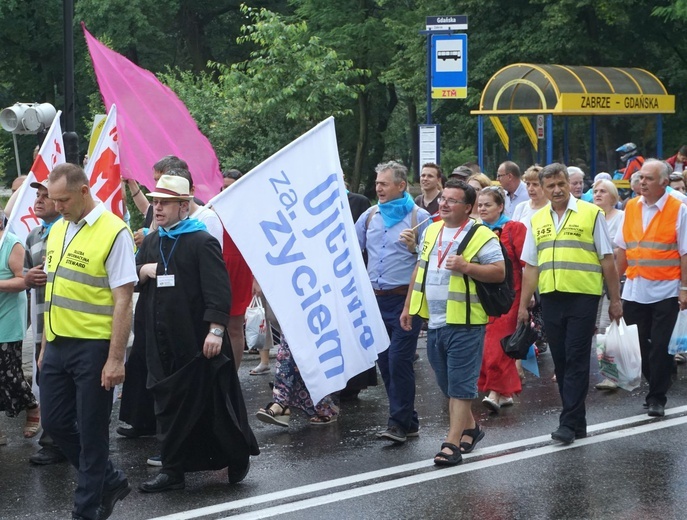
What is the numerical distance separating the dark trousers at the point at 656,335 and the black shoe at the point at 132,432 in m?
3.65

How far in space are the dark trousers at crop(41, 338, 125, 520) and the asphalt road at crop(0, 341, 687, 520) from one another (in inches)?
15.3

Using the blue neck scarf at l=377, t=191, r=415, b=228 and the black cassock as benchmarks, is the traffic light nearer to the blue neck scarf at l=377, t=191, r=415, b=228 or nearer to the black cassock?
the blue neck scarf at l=377, t=191, r=415, b=228

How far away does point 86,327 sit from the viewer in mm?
6055

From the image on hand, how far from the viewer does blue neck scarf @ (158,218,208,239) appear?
693 cm

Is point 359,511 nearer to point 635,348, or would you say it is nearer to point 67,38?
point 635,348

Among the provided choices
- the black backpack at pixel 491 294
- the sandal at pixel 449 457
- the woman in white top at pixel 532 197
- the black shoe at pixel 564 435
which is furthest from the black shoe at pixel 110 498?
the woman in white top at pixel 532 197

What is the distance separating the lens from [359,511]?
637cm

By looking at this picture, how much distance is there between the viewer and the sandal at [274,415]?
8367mm

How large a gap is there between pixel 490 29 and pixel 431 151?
46.8ft

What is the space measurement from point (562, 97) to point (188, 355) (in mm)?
15423

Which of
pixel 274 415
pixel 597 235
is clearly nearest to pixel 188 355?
pixel 274 415

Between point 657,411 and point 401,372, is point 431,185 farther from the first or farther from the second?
point 657,411

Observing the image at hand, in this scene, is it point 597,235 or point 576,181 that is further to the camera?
point 576,181

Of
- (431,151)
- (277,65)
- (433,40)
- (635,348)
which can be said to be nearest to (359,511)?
(635,348)
